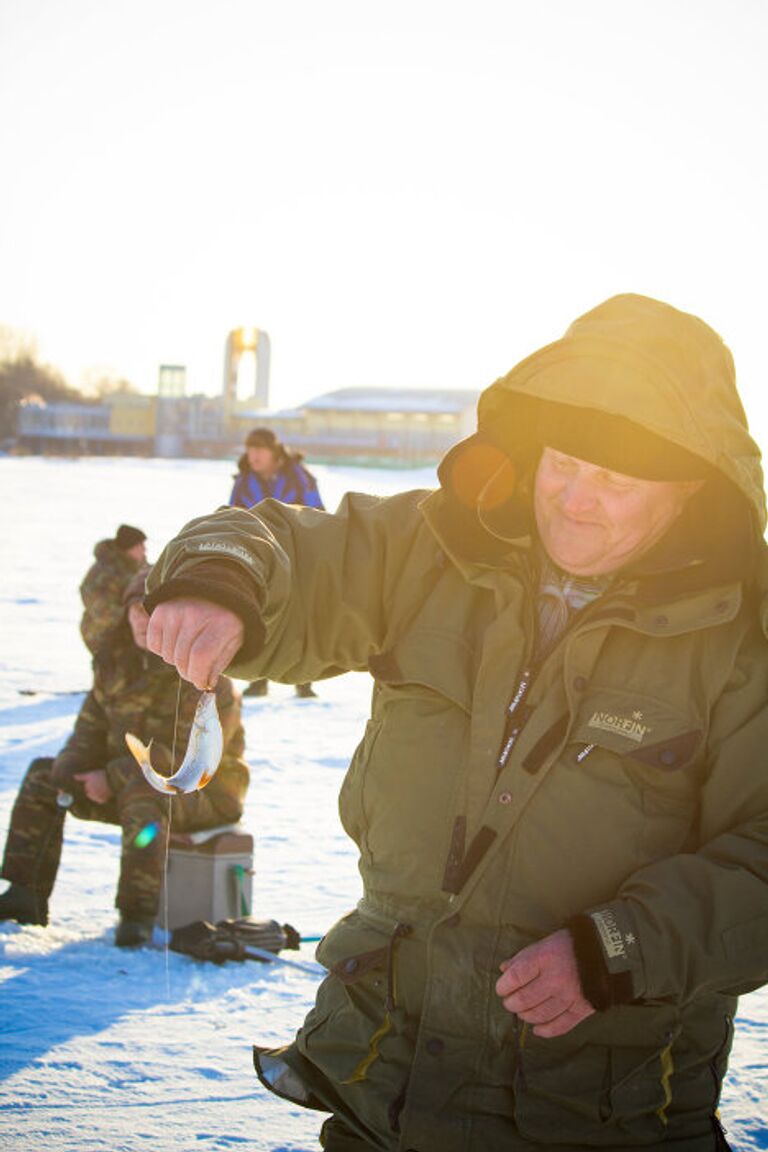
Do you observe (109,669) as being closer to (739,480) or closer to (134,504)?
(739,480)

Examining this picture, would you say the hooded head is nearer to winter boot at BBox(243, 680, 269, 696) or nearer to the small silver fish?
the small silver fish

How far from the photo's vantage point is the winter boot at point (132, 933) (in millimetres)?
4777

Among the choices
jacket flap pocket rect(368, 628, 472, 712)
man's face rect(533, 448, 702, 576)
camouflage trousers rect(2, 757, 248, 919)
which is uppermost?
man's face rect(533, 448, 702, 576)

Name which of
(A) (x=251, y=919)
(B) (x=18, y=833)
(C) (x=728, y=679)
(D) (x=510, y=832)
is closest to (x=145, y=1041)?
(A) (x=251, y=919)

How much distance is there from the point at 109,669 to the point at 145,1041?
1768 mm

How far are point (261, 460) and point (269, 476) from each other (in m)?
0.20

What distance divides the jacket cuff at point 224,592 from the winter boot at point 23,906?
11.1 feet

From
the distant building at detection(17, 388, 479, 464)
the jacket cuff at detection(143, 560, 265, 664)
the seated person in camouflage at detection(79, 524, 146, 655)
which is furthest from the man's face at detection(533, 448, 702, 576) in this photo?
the distant building at detection(17, 388, 479, 464)

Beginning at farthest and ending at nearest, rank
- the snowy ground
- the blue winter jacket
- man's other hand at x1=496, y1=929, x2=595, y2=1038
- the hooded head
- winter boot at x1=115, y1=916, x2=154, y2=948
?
the blue winter jacket → winter boot at x1=115, y1=916, x2=154, y2=948 → the snowy ground → the hooded head → man's other hand at x1=496, y1=929, x2=595, y2=1038

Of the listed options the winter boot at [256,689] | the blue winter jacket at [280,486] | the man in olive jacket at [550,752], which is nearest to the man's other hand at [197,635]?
the man in olive jacket at [550,752]

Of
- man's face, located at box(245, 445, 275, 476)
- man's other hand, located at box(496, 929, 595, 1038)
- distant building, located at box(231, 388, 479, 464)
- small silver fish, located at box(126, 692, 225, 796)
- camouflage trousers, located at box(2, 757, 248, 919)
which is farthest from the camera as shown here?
distant building, located at box(231, 388, 479, 464)

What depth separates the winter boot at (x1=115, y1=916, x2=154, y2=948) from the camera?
4777mm

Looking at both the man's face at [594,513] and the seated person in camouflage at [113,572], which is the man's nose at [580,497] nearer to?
the man's face at [594,513]

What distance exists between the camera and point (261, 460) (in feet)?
32.8
